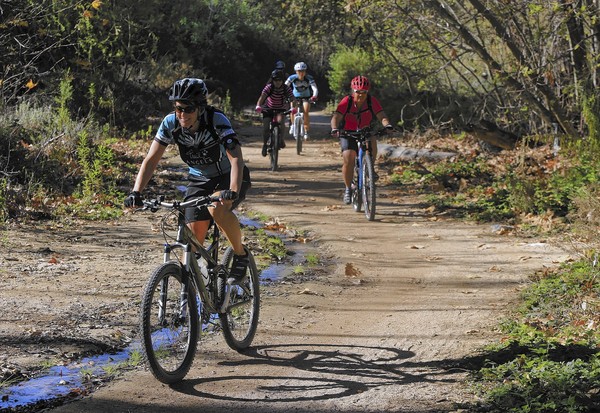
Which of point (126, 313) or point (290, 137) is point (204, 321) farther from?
point (290, 137)

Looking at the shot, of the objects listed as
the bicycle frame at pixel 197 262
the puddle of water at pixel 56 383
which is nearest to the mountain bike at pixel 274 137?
the bicycle frame at pixel 197 262

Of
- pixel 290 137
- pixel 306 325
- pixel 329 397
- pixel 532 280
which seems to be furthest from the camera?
pixel 290 137

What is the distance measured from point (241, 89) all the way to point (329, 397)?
2546 centimetres

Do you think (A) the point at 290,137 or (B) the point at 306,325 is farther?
(A) the point at 290,137

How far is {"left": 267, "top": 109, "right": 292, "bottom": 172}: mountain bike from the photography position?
18.8 m

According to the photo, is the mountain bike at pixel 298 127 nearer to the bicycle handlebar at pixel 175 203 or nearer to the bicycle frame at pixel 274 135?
the bicycle frame at pixel 274 135

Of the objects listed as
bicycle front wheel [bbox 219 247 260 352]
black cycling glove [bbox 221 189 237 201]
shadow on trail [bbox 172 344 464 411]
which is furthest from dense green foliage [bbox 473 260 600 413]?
black cycling glove [bbox 221 189 237 201]

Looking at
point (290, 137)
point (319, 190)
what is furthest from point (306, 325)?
point (290, 137)

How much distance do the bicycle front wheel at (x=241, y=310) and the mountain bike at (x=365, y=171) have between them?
608cm

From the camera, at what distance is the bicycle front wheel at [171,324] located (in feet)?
21.0

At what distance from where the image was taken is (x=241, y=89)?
31.3 meters

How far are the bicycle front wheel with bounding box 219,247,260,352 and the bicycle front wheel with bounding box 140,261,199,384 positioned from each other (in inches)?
26.0

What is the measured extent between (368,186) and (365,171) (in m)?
0.22

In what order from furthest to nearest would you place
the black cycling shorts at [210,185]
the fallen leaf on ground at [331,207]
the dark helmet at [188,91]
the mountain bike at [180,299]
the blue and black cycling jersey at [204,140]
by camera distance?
the fallen leaf on ground at [331,207], the black cycling shorts at [210,185], the blue and black cycling jersey at [204,140], the dark helmet at [188,91], the mountain bike at [180,299]
